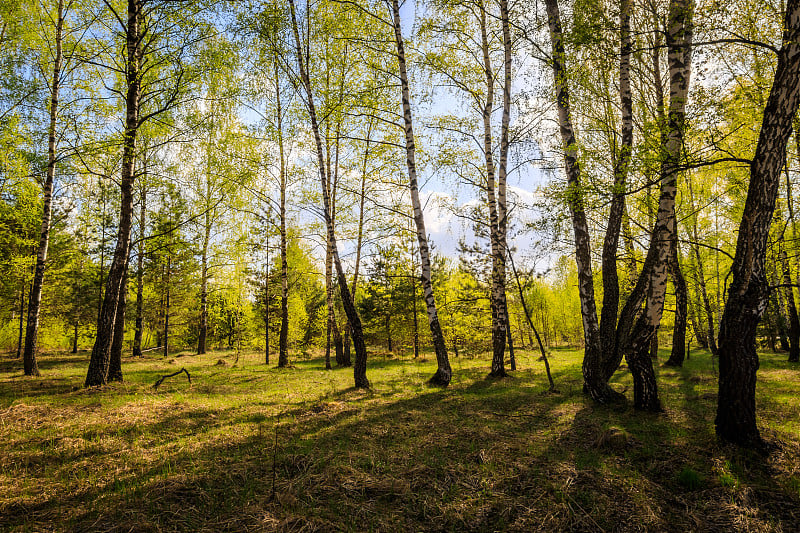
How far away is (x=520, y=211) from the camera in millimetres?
11695

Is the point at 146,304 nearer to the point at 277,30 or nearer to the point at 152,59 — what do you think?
the point at 152,59

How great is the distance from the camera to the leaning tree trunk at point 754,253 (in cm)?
431

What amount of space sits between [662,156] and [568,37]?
115 inches

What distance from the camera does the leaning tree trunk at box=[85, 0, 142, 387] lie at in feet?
27.7

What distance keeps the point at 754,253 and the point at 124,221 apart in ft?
39.6

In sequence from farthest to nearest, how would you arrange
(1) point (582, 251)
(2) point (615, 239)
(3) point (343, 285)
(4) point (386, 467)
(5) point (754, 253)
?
(3) point (343, 285) < (2) point (615, 239) < (1) point (582, 251) < (5) point (754, 253) < (4) point (386, 467)

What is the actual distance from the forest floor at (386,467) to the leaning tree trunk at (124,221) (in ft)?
4.04

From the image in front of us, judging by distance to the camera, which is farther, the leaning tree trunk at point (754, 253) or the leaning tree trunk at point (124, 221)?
the leaning tree trunk at point (124, 221)

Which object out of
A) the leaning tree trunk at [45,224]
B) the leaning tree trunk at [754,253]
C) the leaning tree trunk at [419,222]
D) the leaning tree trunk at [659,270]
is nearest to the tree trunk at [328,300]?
the leaning tree trunk at [419,222]

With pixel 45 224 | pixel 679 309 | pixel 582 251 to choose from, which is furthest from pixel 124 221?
pixel 679 309

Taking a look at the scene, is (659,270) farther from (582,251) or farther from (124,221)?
(124,221)

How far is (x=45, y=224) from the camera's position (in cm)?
1097

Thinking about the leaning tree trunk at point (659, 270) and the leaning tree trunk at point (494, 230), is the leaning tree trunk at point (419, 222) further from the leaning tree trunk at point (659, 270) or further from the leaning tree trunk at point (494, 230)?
the leaning tree trunk at point (659, 270)

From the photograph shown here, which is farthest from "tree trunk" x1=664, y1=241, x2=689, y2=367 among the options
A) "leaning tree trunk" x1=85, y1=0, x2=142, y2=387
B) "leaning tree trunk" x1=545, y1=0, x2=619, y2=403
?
"leaning tree trunk" x1=85, y1=0, x2=142, y2=387
